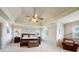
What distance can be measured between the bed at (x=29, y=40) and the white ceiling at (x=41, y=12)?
0.36m

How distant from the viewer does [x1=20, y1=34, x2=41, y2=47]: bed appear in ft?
7.44

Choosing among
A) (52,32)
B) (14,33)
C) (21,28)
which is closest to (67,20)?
(52,32)

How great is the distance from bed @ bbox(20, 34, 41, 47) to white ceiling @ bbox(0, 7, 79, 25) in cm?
36

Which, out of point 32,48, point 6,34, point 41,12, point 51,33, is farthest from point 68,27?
point 6,34

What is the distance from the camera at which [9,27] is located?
2.34m

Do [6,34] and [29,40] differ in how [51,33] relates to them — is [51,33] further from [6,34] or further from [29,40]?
[6,34]

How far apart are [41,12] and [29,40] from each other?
2.71ft

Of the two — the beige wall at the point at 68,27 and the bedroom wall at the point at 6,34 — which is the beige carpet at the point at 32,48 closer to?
the bedroom wall at the point at 6,34

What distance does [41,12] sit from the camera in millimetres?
2258

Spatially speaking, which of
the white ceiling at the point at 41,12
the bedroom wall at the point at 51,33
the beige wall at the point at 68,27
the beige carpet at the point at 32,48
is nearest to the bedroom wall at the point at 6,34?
the beige carpet at the point at 32,48

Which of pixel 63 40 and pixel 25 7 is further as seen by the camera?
pixel 63 40
